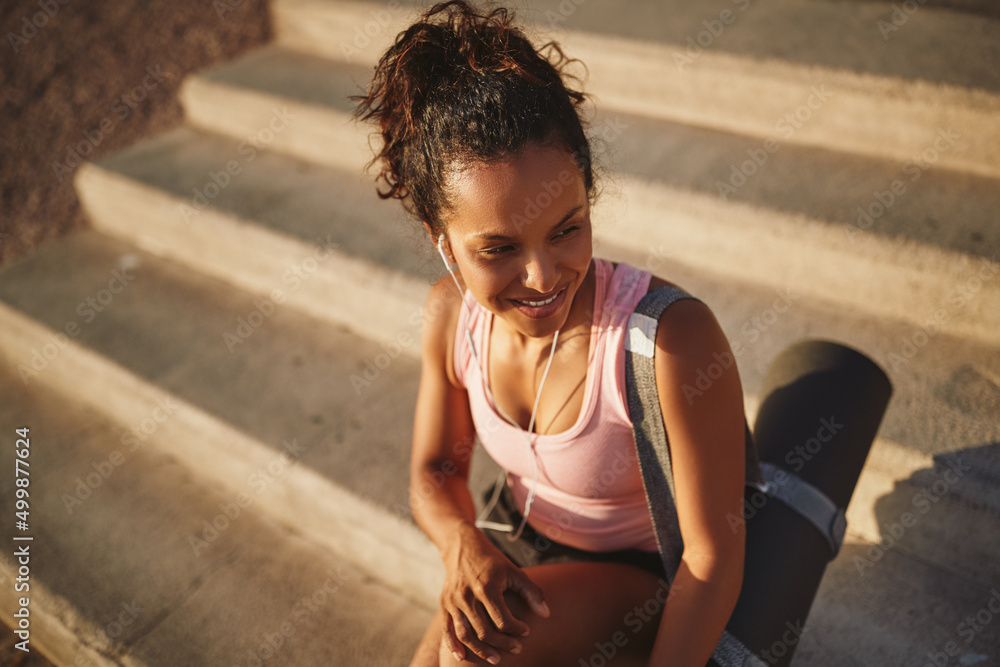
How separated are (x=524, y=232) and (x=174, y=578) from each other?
6.47 ft

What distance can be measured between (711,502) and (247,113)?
11.0ft

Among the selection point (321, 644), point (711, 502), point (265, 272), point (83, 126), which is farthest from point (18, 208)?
point (711, 502)

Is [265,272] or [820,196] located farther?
[265,272]

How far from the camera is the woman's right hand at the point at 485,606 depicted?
4.37 ft

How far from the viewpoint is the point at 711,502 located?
1.34 m

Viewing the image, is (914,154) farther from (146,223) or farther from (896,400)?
(146,223)
